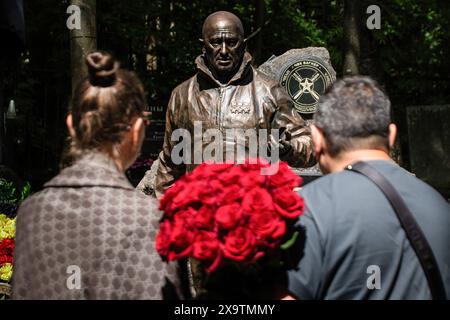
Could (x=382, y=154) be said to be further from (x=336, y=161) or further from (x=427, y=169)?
(x=427, y=169)

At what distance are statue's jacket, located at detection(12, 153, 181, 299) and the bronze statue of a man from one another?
2048mm

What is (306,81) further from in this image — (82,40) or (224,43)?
(224,43)

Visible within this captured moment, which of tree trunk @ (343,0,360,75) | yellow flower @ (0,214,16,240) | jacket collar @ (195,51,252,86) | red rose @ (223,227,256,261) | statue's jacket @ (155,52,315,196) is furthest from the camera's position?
tree trunk @ (343,0,360,75)

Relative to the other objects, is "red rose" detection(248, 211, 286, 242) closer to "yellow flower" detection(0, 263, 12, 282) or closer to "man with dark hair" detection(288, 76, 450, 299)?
"man with dark hair" detection(288, 76, 450, 299)

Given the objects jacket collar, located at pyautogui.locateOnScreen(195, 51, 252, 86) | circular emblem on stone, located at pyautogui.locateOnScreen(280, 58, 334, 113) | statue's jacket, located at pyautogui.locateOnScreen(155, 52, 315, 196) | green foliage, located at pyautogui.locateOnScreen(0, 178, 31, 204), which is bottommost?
green foliage, located at pyautogui.locateOnScreen(0, 178, 31, 204)

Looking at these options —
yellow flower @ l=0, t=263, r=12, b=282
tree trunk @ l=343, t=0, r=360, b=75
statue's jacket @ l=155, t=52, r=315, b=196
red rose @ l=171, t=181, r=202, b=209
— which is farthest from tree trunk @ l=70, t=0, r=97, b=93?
tree trunk @ l=343, t=0, r=360, b=75

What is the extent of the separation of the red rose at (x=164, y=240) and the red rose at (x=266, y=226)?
0.26m

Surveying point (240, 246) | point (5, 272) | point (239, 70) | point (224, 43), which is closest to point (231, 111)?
point (239, 70)

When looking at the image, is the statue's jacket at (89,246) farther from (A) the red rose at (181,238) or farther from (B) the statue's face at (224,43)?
(B) the statue's face at (224,43)

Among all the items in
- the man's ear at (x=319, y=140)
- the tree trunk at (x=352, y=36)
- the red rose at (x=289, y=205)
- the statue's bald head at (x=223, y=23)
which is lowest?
the red rose at (x=289, y=205)

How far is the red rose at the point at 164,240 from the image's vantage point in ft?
7.75

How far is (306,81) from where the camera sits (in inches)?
323

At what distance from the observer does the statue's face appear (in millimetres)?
4590

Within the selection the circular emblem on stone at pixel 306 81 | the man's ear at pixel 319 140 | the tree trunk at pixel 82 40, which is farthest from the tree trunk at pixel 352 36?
the man's ear at pixel 319 140
